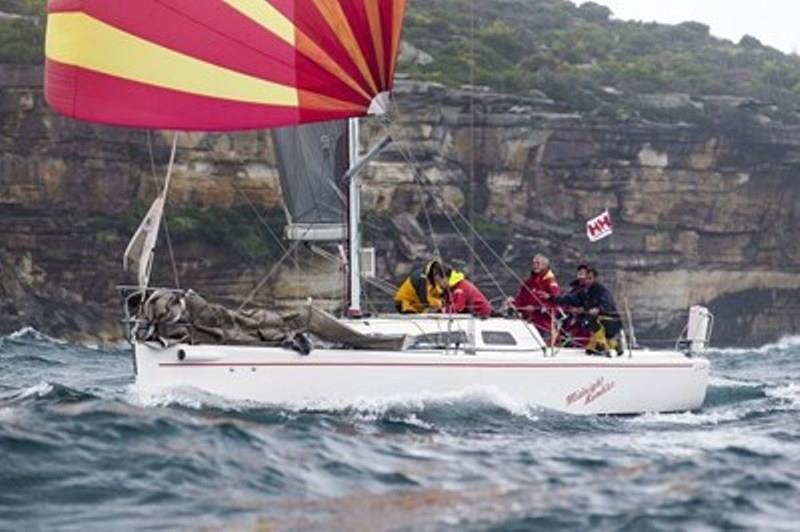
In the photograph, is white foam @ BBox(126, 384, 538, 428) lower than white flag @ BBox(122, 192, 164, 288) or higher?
lower

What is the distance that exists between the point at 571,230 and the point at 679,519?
116ft

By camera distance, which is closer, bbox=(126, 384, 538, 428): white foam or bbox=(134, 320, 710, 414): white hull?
bbox=(126, 384, 538, 428): white foam

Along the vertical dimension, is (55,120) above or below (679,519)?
above

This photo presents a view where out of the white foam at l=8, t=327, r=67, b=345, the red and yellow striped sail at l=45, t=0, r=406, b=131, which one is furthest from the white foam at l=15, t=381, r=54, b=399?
the white foam at l=8, t=327, r=67, b=345

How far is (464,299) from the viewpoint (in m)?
16.7

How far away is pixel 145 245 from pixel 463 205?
1104 inches

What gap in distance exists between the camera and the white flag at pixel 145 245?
14.8 m

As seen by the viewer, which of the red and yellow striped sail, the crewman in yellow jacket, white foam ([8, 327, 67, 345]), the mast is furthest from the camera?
white foam ([8, 327, 67, 345])

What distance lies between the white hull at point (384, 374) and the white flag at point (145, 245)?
947 millimetres

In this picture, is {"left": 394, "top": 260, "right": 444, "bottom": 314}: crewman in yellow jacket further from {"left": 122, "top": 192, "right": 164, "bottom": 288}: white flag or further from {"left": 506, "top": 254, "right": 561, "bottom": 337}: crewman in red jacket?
{"left": 122, "top": 192, "right": 164, "bottom": 288}: white flag

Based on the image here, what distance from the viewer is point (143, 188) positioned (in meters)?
40.3

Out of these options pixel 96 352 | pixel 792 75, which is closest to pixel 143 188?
pixel 96 352

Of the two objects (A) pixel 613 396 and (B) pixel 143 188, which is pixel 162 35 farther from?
(B) pixel 143 188

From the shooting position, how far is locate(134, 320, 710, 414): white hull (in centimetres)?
1428
